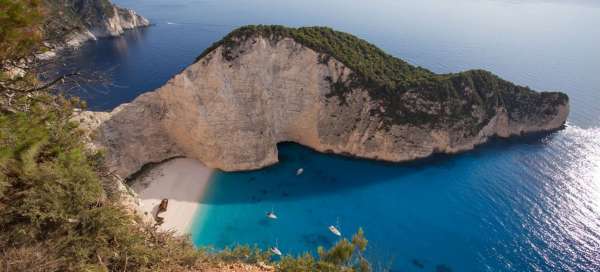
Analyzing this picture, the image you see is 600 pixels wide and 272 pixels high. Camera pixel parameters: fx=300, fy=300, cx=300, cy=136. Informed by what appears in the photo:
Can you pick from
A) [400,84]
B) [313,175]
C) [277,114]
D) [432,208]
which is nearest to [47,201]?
[313,175]

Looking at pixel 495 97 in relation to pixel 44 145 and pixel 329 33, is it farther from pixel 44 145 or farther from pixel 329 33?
pixel 44 145

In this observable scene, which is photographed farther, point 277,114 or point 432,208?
point 277,114

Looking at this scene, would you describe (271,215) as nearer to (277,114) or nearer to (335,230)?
(335,230)

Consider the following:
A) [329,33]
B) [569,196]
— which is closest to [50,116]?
[329,33]

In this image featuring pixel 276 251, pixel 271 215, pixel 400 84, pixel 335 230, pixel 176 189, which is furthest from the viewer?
pixel 400 84

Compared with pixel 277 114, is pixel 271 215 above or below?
below

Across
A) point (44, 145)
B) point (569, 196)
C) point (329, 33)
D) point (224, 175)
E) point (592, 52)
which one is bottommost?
point (224, 175)

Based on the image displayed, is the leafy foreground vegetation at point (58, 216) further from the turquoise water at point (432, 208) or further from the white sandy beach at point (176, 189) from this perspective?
the white sandy beach at point (176, 189)
